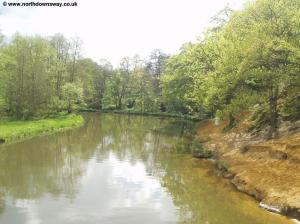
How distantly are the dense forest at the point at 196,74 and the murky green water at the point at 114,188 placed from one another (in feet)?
23.8

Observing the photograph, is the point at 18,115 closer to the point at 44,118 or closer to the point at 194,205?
the point at 44,118

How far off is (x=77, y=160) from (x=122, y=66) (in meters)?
82.6

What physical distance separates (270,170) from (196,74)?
2427 centimetres

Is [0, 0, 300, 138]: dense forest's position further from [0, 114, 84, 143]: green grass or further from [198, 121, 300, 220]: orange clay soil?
[0, 114, 84, 143]: green grass

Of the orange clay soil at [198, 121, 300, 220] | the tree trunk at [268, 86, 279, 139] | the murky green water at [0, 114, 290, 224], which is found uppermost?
the tree trunk at [268, 86, 279, 139]

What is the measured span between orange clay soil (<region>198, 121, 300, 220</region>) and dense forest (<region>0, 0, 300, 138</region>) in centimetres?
319

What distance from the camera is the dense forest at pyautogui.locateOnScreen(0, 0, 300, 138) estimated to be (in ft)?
92.3

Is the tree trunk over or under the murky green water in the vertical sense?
over

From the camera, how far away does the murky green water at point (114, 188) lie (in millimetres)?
17422

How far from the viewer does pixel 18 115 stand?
54344 millimetres

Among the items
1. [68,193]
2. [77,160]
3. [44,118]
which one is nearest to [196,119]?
[44,118]

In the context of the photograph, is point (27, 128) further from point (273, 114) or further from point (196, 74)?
point (273, 114)

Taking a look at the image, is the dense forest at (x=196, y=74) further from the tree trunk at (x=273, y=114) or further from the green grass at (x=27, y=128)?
the green grass at (x=27, y=128)

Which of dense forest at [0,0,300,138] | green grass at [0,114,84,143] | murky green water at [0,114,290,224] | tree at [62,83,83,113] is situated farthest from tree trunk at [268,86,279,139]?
tree at [62,83,83,113]
